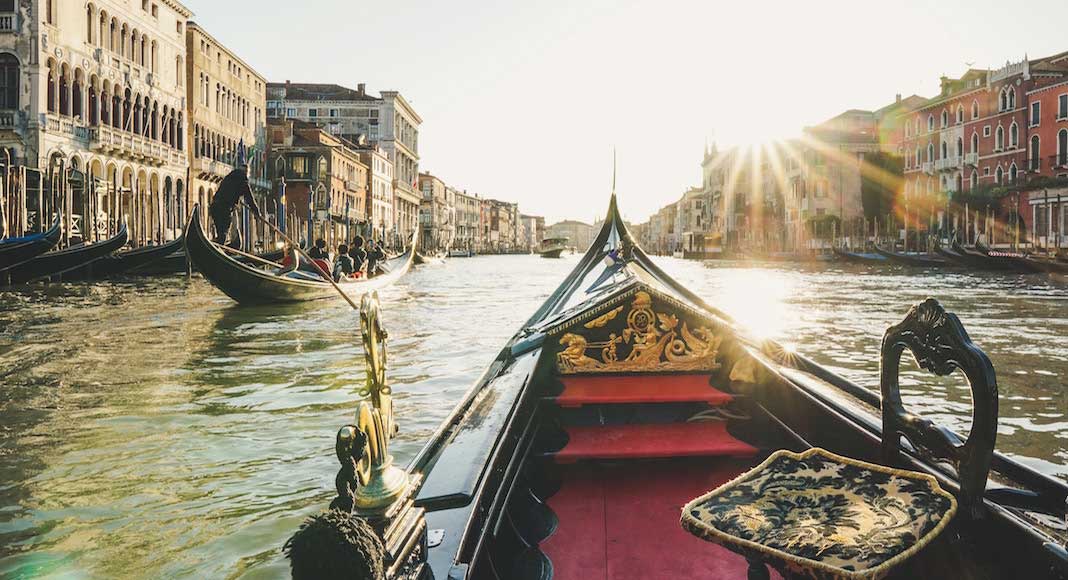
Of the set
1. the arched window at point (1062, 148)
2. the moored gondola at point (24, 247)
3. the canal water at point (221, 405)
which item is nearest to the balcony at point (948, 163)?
the arched window at point (1062, 148)

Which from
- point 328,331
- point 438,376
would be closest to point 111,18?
point 328,331

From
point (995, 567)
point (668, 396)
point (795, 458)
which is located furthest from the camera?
point (668, 396)

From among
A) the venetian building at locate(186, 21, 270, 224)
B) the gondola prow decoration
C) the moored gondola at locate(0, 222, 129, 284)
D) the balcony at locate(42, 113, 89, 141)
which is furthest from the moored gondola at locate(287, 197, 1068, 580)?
the venetian building at locate(186, 21, 270, 224)

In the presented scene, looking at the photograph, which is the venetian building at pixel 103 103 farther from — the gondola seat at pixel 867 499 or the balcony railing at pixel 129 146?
the gondola seat at pixel 867 499

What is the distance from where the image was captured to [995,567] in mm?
959

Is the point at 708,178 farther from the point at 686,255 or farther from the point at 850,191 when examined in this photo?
the point at 850,191

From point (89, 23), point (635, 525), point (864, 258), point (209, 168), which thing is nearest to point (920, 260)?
point (864, 258)

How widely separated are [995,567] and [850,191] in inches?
1217

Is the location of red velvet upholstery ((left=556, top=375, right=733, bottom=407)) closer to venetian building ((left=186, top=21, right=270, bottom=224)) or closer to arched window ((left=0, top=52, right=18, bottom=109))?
arched window ((left=0, top=52, right=18, bottom=109))

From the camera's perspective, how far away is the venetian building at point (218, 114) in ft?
63.3

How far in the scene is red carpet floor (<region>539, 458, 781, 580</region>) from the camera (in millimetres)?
1277

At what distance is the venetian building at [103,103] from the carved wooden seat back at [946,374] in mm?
12761

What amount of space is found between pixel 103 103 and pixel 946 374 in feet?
56.9

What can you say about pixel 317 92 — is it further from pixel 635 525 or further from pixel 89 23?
pixel 635 525
